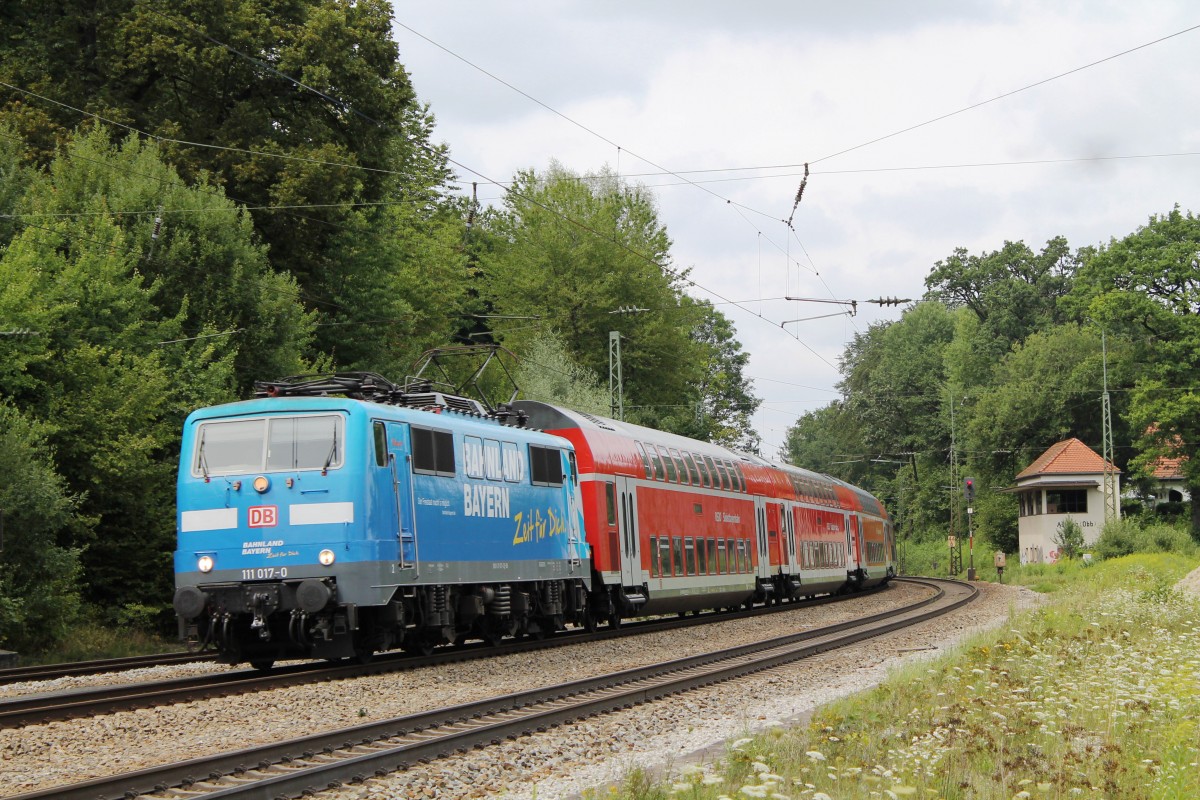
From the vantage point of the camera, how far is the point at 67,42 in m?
37.5

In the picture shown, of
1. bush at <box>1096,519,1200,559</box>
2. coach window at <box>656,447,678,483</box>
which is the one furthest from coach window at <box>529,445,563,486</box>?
bush at <box>1096,519,1200,559</box>

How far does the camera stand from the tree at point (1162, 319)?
66250 mm

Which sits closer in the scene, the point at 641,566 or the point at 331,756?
the point at 331,756

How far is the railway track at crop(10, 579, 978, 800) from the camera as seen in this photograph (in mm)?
8883

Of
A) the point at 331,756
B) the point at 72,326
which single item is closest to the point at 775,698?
the point at 331,756

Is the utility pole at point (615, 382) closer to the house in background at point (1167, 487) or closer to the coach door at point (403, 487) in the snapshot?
the coach door at point (403, 487)

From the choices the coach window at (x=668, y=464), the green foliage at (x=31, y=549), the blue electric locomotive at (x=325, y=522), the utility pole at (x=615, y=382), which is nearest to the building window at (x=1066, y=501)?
the utility pole at (x=615, y=382)

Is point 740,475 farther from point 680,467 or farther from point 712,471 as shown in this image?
point 680,467

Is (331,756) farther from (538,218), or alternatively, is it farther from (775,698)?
(538,218)

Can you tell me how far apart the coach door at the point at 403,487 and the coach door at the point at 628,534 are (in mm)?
8615

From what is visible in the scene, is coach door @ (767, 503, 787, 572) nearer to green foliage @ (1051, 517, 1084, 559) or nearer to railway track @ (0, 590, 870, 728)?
railway track @ (0, 590, 870, 728)

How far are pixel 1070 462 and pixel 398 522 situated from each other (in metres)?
65.1

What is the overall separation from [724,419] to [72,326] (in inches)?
2722

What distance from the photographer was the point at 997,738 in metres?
10.5
